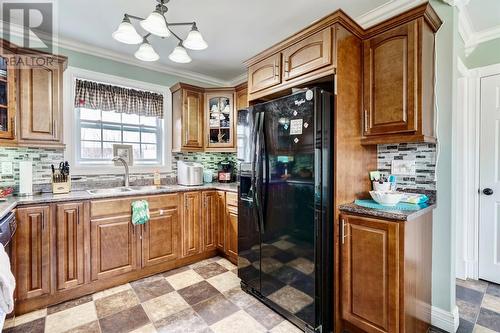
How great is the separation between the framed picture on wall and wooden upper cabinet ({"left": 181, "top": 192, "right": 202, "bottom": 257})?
844 millimetres

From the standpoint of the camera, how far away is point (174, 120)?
3520mm

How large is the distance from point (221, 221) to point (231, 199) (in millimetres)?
401

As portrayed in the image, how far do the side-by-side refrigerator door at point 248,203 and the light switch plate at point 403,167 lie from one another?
114 centimetres

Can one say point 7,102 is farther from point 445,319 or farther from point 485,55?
point 485,55

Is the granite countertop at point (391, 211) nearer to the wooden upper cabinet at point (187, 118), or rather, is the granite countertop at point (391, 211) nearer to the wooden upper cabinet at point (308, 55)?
the wooden upper cabinet at point (308, 55)

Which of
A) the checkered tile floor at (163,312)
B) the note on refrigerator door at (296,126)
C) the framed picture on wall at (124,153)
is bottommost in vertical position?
the checkered tile floor at (163,312)

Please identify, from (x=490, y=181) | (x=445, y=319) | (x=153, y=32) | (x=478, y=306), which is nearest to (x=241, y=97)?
(x=153, y=32)

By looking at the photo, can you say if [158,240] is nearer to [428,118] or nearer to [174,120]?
[174,120]

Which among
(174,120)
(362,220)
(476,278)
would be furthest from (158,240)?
(476,278)

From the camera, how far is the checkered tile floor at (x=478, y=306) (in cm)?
186

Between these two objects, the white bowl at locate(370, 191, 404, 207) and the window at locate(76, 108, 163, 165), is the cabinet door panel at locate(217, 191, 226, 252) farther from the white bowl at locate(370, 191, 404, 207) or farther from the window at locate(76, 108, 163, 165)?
the white bowl at locate(370, 191, 404, 207)

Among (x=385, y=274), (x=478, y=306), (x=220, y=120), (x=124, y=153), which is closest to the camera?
(x=385, y=274)

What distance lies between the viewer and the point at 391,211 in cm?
156

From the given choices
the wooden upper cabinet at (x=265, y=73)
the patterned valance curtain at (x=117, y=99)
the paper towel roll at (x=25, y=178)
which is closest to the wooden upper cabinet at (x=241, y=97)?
the wooden upper cabinet at (x=265, y=73)
